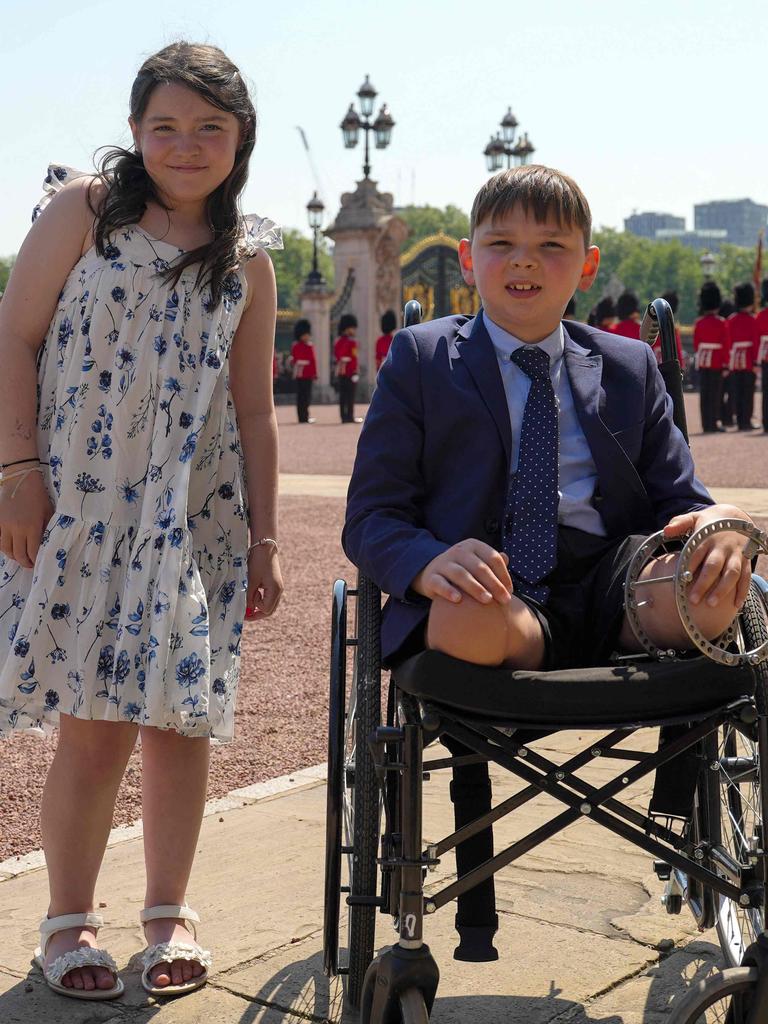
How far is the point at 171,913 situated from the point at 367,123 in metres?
31.1

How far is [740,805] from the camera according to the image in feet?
9.43

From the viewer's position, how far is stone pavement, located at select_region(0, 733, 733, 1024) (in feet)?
8.66

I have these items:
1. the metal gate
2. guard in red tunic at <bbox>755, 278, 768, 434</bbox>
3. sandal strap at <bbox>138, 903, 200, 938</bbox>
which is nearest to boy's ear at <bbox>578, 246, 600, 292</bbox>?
sandal strap at <bbox>138, 903, 200, 938</bbox>

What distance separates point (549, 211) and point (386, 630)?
773mm

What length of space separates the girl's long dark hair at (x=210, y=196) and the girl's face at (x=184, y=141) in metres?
0.02

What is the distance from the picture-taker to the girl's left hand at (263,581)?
292 centimetres

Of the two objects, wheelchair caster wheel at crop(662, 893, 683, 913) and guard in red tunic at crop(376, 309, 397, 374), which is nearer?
wheelchair caster wheel at crop(662, 893, 683, 913)

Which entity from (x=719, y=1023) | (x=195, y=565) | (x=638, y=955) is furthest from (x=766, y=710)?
(x=195, y=565)

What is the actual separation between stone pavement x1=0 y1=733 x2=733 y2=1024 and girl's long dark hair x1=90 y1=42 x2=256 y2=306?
4.20 ft

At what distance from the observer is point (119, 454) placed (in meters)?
2.77

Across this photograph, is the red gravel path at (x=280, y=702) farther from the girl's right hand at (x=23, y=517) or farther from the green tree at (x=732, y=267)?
the green tree at (x=732, y=267)

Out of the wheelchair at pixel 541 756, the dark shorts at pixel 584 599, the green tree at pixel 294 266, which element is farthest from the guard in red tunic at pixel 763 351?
the green tree at pixel 294 266

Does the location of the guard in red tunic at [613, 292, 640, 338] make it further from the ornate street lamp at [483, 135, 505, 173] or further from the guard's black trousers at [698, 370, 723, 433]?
the ornate street lamp at [483, 135, 505, 173]

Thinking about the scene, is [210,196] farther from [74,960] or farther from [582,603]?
[74,960]
